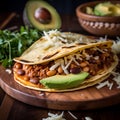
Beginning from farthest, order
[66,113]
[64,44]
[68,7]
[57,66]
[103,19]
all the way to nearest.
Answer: [68,7] < [103,19] < [64,44] < [57,66] < [66,113]

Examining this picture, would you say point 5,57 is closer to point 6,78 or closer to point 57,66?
point 6,78

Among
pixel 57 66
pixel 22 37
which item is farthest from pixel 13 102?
pixel 22 37

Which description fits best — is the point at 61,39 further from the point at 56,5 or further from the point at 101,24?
the point at 56,5

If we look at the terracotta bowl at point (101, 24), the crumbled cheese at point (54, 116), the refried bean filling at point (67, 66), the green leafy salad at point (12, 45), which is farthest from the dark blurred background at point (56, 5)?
the crumbled cheese at point (54, 116)

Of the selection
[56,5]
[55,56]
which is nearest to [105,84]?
[55,56]

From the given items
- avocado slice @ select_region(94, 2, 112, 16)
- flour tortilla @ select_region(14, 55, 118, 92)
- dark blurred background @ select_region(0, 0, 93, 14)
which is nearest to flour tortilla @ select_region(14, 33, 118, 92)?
flour tortilla @ select_region(14, 55, 118, 92)

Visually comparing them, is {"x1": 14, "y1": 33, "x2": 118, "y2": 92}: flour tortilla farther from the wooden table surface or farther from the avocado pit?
the avocado pit
